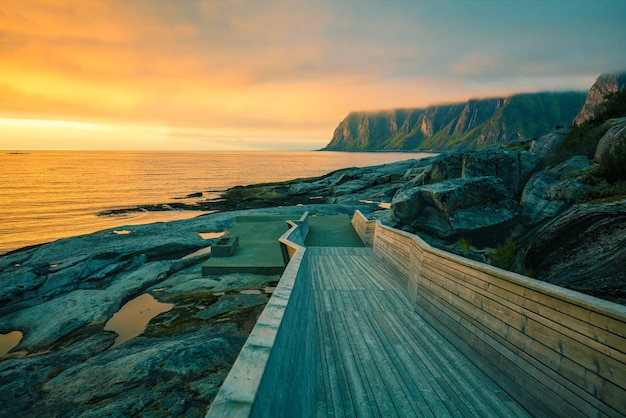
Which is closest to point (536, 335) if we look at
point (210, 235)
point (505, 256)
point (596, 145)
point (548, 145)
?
point (505, 256)

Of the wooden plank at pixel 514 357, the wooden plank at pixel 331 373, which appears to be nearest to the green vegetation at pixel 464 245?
the wooden plank at pixel 514 357

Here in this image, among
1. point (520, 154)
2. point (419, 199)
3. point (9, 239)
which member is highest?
point (520, 154)

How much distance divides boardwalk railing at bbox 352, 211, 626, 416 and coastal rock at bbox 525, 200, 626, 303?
7.97 feet

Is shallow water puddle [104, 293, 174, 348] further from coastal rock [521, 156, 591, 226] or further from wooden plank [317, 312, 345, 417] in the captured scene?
coastal rock [521, 156, 591, 226]

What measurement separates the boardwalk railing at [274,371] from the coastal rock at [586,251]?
18.8 ft

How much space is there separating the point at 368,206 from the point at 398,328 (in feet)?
93.7

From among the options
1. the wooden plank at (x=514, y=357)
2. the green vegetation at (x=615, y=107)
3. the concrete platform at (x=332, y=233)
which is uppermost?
the green vegetation at (x=615, y=107)

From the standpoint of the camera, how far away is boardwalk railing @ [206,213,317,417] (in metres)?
2.22

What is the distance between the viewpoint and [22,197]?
57219 millimetres

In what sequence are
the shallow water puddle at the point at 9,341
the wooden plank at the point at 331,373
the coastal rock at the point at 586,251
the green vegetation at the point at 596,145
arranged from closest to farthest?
the wooden plank at the point at 331,373
the coastal rock at the point at 586,251
the shallow water puddle at the point at 9,341
the green vegetation at the point at 596,145

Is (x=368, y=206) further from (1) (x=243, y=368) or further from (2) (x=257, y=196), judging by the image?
(1) (x=243, y=368)

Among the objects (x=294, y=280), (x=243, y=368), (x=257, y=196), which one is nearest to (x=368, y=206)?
(x=257, y=196)

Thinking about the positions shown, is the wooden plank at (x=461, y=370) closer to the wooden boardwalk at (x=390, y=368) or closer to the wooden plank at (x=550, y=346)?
the wooden boardwalk at (x=390, y=368)

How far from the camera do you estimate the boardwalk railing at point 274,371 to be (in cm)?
222
